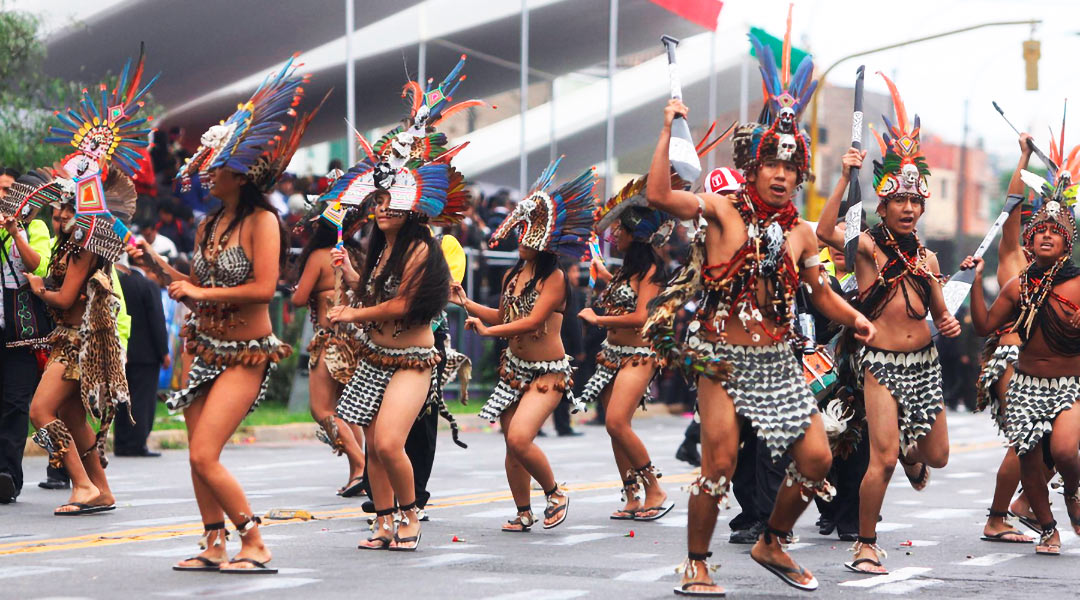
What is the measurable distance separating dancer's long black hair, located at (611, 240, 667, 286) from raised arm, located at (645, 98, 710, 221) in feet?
11.7

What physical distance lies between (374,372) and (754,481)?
2.70 m

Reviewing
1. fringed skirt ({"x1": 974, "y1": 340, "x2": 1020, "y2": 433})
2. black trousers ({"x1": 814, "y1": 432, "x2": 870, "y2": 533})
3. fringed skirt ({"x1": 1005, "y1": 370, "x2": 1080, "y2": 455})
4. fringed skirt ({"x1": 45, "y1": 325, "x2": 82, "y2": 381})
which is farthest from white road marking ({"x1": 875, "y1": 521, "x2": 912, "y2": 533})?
fringed skirt ({"x1": 45, "y1": 325, "x2": 82, "y2": 381})

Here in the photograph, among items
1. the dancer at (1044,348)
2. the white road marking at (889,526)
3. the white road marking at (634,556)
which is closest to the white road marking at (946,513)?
the white road marking at (889,526)

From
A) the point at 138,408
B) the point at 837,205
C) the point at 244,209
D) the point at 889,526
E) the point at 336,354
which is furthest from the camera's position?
the point at 138,408

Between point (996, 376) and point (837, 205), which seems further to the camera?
point (996, 376)

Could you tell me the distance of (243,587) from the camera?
7141 mm

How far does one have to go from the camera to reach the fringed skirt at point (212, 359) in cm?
775

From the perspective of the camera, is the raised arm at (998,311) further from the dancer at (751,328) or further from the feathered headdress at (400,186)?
the feathered headdress at (400,186)

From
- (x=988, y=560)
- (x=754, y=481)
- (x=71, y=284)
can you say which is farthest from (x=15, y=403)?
(x=988, y=560)

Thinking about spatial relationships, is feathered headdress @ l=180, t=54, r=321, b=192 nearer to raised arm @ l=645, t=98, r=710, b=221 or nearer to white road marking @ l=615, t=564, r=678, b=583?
raised arm @ l=645, t=98, r=710, b=221

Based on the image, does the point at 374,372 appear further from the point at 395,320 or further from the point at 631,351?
the point at 631,351

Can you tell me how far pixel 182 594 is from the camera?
692 centimetres

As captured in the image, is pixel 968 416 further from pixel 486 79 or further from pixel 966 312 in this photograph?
pixel 486 79

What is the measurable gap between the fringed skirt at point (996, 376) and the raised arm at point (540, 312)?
282cm
